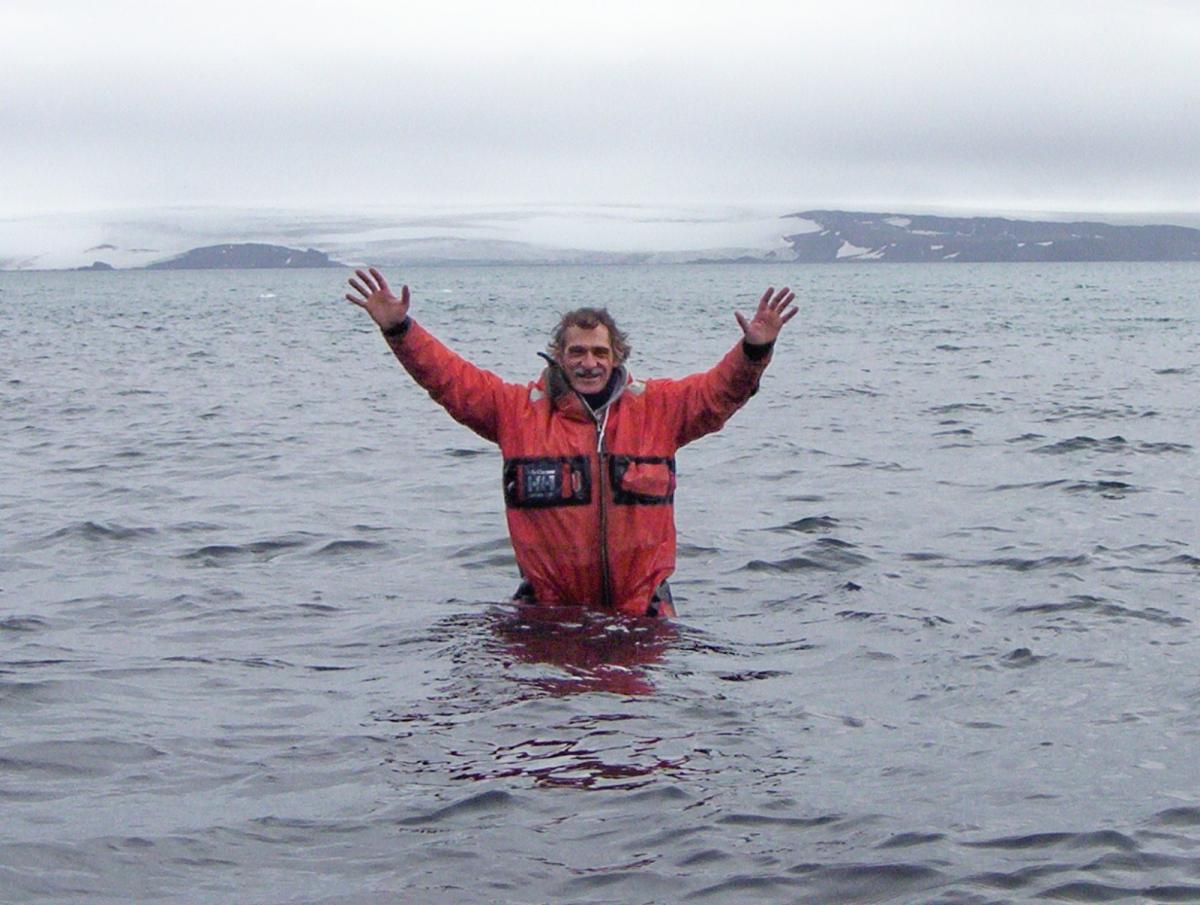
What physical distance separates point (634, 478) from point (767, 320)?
1128mm

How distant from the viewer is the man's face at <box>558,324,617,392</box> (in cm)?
869

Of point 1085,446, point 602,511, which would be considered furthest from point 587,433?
point 1085,446

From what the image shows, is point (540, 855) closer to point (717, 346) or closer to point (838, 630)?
point (838, 630)

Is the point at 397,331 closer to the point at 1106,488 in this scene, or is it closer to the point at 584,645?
the point at 584,645

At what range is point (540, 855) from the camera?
566 centimetres

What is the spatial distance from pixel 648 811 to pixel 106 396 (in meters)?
23.2

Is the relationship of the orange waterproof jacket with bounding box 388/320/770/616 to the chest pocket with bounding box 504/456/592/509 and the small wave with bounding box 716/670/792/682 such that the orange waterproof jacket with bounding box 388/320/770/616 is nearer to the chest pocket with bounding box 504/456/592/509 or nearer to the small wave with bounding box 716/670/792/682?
the chest pocket with bounding box 504/456/592/509

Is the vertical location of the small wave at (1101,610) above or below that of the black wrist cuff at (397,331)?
below

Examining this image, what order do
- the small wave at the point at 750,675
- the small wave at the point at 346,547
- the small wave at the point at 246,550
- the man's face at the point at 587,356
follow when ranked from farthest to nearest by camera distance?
1. the small wave at the point at 346,547
2. the small wave at the point at 246,550
3. the man's face at the point at 587,356
4. the small wave at the point at 750,675

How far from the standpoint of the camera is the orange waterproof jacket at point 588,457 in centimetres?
873

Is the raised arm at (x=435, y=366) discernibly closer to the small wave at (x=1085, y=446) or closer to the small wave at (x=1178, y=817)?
the small wave at (x=1178, y=817)

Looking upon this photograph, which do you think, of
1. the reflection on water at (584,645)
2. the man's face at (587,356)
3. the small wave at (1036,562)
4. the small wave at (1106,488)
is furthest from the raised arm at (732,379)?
the small wave at (1106,488)

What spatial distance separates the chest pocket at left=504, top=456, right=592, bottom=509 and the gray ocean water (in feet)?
2.32

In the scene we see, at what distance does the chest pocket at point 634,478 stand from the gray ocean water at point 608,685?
74 centimetres
